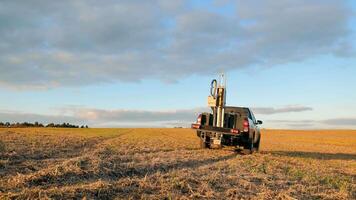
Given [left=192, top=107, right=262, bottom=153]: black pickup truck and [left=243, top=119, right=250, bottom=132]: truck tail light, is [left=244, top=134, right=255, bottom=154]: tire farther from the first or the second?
[left=243, top=119, right=250, bottom=132]: truck tail light

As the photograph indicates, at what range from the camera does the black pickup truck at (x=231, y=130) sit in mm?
19375

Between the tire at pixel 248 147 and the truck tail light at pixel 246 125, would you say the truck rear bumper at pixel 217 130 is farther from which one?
the tire at pixel 248 147

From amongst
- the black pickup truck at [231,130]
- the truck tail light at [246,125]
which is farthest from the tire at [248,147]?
the truck tail light at [246,125]

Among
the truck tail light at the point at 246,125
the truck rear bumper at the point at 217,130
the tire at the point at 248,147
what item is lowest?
the tire at the point at 248,147

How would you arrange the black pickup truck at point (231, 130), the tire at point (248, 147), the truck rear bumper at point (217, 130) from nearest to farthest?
the truck rear bumper at point (217, 130) < the black pickup truck at point (231, 130) < the tire at point (248, 147)

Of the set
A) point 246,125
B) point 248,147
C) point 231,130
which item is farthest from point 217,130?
point 248,147

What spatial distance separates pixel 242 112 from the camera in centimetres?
2114

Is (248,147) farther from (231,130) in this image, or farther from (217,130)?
(217,130)

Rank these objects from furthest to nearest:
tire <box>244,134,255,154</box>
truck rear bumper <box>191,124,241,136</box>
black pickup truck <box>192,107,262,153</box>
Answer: tire <box>244,134,255,154</box>
black pickup truck <box>192,107,262,153</box>
truck rear bumper <box>191,124,241,136</box>

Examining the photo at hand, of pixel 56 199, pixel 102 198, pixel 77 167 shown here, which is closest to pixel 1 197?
pixel 56 199

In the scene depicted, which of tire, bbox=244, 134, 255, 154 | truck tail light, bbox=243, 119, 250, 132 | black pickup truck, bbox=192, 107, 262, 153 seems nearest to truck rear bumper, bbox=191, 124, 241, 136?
black pickup truck, bbox=192, 107, 262, 153

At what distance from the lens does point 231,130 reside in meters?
19.0

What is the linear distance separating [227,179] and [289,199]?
2135mm

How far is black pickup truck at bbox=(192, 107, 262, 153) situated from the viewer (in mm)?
19375
